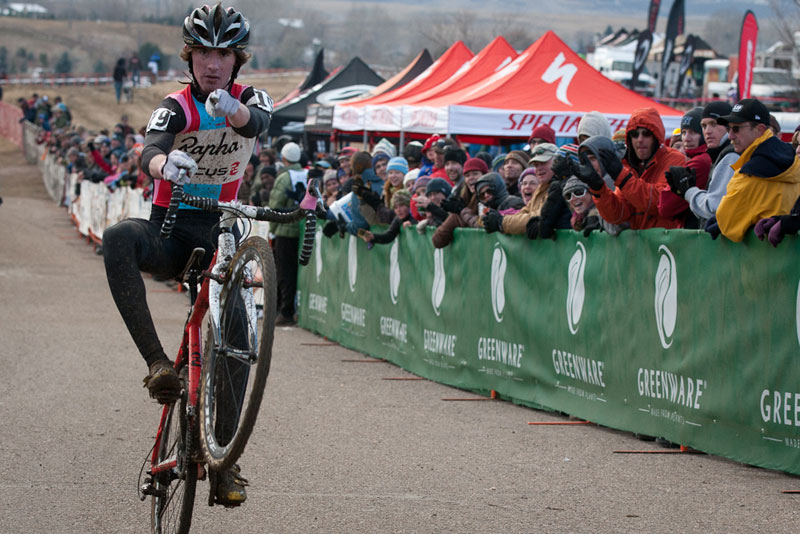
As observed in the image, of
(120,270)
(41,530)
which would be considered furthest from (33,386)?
(120,270)

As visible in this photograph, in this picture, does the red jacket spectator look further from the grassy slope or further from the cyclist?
the grassy slope

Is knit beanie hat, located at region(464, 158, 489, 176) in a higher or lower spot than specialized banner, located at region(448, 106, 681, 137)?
lower

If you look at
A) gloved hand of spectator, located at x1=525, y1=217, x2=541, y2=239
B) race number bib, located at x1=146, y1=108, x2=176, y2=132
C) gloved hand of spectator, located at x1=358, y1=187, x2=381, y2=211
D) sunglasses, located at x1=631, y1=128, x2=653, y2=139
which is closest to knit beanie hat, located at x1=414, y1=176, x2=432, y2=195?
gloved hand of spectator, located at x1=358, y1=187, x2=381, y2=211

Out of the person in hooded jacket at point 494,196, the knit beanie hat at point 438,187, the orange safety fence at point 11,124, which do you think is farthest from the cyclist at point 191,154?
the orange safety fence at point 11,124

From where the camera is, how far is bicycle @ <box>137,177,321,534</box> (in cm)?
450

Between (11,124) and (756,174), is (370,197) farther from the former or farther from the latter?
(11,124)

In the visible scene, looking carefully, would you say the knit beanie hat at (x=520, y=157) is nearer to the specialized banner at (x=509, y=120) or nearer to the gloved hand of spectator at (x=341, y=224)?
the gloved hand of spectator at (x=341, y=224)

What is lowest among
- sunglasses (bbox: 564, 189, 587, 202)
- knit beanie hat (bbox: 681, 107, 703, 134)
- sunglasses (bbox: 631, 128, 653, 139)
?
sunglasses (bbox: 564, 189, 587, 202)

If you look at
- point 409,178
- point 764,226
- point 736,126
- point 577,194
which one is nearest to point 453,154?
point 409,178

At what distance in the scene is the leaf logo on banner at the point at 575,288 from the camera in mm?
9234

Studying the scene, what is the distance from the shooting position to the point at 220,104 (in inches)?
184

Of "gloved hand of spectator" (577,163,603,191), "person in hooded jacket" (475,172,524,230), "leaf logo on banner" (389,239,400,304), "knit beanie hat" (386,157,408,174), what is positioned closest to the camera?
"gloved hand of spectator" (577,163,603,191)

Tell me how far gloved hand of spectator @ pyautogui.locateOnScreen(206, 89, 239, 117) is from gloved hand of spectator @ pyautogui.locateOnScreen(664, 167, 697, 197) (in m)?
3.98

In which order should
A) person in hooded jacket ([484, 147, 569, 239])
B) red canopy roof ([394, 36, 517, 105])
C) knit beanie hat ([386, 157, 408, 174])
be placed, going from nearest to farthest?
person in hooded jacket ([484, 147, 569, 239]) → knit beanie hat ([386, 157, 408, 174]) → red canopy roof ([394, 36, 517, 105])
